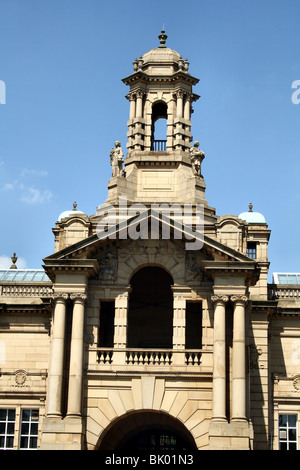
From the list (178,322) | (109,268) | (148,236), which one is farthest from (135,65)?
(178,322)

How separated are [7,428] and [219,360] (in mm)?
11781

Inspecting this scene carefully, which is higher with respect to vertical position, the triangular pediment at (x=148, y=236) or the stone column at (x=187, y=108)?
the stone column at (x=187, y=108)

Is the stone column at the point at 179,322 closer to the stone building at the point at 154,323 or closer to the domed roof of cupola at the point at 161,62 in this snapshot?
the stone building at the point at 154,323

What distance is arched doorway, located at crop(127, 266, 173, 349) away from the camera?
58781 mm

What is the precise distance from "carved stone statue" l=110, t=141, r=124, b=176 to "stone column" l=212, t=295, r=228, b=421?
1016cm

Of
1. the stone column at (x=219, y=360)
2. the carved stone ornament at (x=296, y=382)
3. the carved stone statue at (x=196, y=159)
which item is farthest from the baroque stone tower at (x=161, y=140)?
the carved stone ornament at (x=296, y=382)

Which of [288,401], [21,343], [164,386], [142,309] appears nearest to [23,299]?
[21,343]

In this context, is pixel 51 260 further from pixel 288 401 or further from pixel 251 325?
pixel 288 401

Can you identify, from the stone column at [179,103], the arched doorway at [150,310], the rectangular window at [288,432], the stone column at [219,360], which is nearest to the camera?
the stone column at [219,360]

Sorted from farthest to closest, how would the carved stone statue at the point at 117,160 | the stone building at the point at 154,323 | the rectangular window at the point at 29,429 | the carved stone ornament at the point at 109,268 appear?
the carved stone statue at the point at 117,160 → the rectangular window at the point at 29,429 → the carved stone ornament at the point at 109,268 → the stone building at the point at 154,323

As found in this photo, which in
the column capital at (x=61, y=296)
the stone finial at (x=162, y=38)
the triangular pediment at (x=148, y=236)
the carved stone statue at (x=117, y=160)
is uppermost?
the stone finial at (x=162, y=38)

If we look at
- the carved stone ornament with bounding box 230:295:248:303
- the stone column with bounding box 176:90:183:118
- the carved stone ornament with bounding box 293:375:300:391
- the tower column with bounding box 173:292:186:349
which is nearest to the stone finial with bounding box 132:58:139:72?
the stone column with bounding box 176:90:183:118

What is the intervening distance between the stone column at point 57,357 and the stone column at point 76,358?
459 millimetres

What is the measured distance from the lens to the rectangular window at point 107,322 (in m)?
57.6
